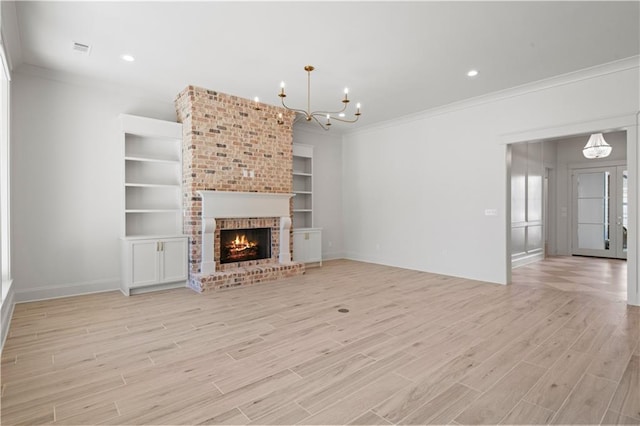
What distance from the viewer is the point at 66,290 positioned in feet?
15.5

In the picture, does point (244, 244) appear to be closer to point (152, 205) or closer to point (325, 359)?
point (152, 205)

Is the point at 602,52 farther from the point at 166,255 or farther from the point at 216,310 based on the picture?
the point at 166,255

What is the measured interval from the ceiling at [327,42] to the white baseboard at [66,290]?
295cm

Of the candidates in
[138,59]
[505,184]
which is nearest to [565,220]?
[505,184]

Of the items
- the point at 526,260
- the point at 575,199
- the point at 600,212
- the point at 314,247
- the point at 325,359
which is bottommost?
the point at 325,359

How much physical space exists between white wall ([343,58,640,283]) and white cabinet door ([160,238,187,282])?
13.4 feet

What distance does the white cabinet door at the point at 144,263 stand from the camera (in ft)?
15.6

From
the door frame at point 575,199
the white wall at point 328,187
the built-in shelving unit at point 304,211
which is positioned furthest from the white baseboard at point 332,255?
the door frame at point 575,199

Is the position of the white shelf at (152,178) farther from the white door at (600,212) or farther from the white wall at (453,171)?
the white door at (600,212)

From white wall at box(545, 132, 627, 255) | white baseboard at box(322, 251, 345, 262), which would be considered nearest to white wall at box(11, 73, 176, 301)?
white baseboard at box(322, 251, 345, 262)

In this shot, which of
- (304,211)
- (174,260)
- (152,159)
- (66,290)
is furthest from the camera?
(304,211)

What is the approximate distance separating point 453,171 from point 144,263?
17.6 feet

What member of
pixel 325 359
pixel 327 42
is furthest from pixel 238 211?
pixel 325 359

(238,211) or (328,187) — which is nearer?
(238,211)
